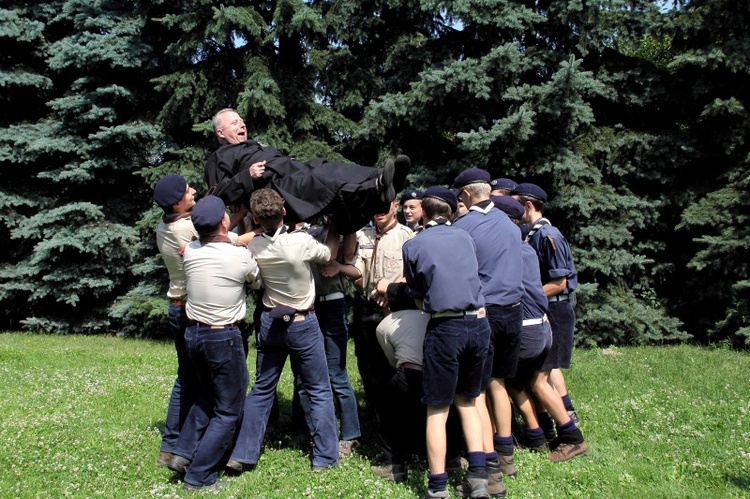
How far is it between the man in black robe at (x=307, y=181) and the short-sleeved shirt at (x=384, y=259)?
0.58 meters

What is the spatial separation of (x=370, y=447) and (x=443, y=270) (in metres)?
2.16

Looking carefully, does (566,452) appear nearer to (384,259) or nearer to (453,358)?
(453,358)

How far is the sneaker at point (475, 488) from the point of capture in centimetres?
450

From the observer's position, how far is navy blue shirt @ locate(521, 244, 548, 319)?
5410 millimetres

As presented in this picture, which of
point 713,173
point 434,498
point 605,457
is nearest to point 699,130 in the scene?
point 713,173

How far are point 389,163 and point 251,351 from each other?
7.42 m

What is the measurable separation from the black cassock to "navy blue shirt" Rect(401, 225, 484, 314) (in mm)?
566

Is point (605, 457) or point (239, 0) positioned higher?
point (239, 0)

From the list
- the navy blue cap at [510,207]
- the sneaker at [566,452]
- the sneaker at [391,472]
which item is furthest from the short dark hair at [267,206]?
the sneaker at [566,452]

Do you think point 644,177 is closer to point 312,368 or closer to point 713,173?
point 713,173

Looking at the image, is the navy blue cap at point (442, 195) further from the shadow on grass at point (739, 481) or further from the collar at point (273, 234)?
the shadow on grass at point (739, 481)

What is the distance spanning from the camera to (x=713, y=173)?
10.7 meters

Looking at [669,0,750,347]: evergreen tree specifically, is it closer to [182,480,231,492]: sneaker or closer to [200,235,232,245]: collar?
[200,235,232,245]: collar

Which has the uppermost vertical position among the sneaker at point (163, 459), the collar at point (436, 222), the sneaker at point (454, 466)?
the collar at point (436, 222)
